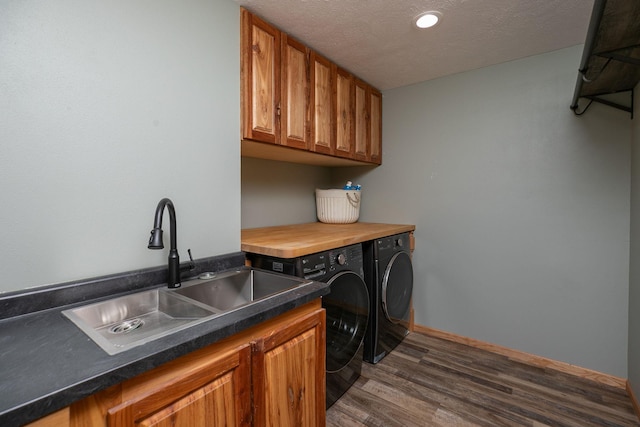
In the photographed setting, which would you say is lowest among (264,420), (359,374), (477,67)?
(359,374)

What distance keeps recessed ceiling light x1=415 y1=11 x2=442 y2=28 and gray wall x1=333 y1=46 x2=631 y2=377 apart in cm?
84

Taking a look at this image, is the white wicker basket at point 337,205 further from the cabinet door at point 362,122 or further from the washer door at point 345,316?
the washer door at point 345,316

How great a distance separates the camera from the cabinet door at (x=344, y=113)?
7.27 feet

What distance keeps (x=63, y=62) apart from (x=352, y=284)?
1.69 meters

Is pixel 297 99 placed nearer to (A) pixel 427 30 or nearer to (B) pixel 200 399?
(A) pixel 427 30

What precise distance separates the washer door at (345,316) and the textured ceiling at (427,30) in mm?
1467

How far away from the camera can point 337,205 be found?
8.52 ft

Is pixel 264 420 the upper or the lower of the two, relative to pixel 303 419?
upper

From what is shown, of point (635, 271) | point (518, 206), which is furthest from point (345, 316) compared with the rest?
point (635, 271)

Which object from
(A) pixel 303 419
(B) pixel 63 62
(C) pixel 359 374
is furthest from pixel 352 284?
(B) pixel 63 62

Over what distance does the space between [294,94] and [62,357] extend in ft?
5.37

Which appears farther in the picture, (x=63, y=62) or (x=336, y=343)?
(x=336, y=343)

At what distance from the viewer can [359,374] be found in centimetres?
197

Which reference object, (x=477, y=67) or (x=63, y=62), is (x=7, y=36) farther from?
(x=477, y=67)
